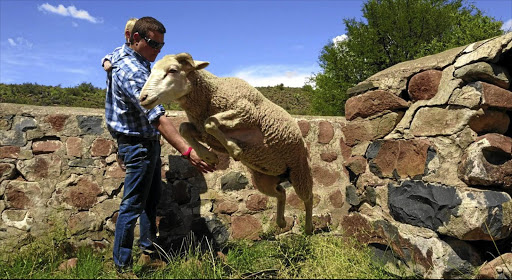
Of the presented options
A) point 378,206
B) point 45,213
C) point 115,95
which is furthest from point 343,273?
point 45,213

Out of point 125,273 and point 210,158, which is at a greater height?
point 210,158

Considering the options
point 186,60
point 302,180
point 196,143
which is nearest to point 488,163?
point 302,180

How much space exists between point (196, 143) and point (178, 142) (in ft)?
0.74

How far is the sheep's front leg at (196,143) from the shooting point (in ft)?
6.03

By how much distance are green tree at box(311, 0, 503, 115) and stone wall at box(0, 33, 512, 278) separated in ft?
32.6

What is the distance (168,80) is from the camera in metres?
1.63

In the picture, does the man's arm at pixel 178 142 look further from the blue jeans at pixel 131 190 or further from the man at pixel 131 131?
the blue jeans at pixel 131 190

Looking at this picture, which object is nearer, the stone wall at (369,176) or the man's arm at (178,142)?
the man's arm at (178,142)

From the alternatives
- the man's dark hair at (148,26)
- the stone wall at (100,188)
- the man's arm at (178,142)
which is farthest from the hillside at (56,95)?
the man's arm at (178,142)

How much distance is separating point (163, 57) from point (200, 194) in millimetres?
2019

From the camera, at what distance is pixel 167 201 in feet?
10.9

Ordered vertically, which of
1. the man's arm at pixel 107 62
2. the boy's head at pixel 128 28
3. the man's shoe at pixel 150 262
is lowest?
the man's shoe at pixel 150 262

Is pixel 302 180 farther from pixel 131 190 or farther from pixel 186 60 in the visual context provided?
pixel 131 190

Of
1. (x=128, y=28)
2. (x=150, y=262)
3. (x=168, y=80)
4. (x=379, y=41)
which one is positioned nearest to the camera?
(x=168, y=80)
